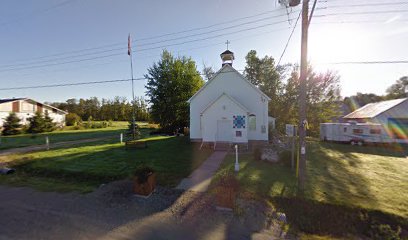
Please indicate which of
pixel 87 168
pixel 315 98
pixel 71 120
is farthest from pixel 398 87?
pixel 71 120

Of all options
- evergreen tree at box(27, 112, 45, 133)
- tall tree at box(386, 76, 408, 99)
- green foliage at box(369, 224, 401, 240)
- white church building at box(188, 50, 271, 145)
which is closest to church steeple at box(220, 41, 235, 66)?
white church building at box(188, 50, 271, 145)

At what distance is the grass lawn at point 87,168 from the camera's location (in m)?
9.30

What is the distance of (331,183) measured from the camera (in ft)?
29.9

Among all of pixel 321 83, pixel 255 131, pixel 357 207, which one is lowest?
pixel 357 207

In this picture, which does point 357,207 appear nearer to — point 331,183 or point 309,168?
point 331,183

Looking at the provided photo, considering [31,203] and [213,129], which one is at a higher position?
[213,129]

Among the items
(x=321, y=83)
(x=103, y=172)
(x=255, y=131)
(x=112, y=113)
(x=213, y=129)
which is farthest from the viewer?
(x=112, y=113)

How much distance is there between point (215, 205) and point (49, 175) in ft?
30.4

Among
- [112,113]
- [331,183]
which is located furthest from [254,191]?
[112,113]

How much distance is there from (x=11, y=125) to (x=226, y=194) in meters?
40.5

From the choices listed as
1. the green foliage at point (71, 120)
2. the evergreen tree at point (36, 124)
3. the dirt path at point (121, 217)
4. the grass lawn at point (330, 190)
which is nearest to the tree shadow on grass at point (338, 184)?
the grass lawn at point (330, 190)

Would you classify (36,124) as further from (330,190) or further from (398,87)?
(398,87)

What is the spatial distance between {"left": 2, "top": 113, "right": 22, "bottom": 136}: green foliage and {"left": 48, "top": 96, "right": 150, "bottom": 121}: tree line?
34.4m

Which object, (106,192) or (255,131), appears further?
(255,131)
